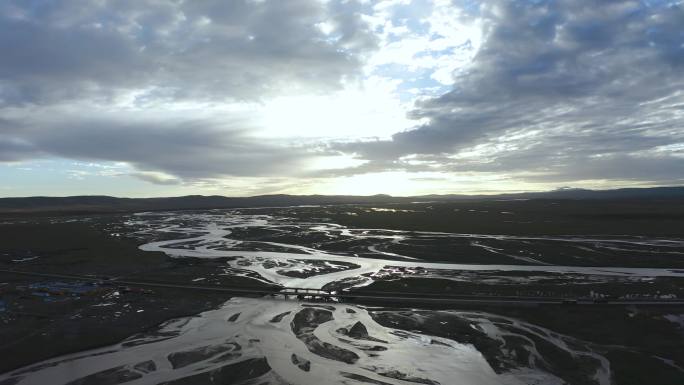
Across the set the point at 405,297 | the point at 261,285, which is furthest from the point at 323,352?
the point at 261,285

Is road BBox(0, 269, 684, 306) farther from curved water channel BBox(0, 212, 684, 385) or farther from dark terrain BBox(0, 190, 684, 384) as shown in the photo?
curved water channel BBox(0, 212, 684, 385)

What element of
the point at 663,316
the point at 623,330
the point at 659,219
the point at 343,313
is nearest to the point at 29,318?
the point at 343,313

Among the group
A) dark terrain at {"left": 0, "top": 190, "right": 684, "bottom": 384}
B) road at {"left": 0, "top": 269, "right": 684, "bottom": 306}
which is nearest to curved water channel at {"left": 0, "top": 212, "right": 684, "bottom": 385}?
dark terrain at {"left": 0, "top": 190, "right": 684, "bottom": 384}

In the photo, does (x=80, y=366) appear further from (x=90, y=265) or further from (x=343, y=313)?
(x=90, y=265)

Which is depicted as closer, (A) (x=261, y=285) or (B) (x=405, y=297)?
(B) (x=405, y=297)

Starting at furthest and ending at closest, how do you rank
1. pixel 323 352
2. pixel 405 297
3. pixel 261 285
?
pixel 261 285
pixel 405 297
pixel 323 352

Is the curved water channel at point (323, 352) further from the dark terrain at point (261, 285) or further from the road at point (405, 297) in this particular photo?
the road at point (405, 297)

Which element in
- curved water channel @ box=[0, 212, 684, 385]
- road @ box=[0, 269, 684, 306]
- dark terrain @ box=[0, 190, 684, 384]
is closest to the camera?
curved water channel @ box=[0, 212, 684, 385]

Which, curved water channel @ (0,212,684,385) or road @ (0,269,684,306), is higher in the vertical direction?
road @ (0,269,684,306)

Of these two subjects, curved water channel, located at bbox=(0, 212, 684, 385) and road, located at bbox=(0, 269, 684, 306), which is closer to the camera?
curved water channel, located at bbox=(0, 212, 684, 385)

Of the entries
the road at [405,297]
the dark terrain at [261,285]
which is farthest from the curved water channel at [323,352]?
the road at [405,297]

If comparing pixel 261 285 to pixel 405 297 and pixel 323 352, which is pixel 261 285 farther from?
pixel 323 352
